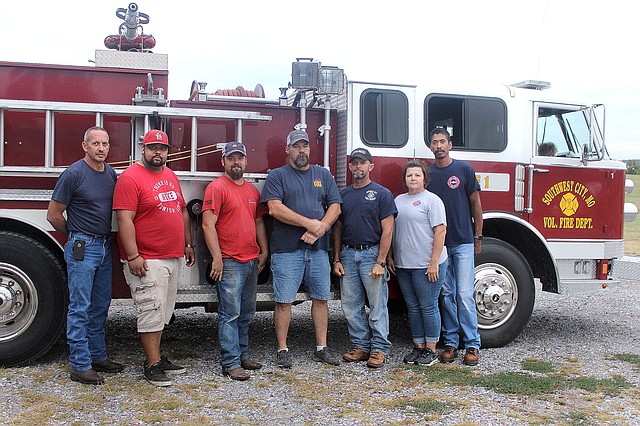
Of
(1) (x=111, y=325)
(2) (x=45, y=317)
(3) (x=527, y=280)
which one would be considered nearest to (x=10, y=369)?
(2) (x=45, y=317)

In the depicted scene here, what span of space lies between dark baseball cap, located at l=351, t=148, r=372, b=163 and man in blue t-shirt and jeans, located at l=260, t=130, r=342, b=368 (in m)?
0.29

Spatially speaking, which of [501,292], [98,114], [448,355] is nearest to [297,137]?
[98,114]

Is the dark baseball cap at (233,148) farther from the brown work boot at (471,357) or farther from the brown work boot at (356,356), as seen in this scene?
the brown work boot at (471,357)

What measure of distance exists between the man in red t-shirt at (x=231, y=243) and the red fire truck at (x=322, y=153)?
33 centimetres

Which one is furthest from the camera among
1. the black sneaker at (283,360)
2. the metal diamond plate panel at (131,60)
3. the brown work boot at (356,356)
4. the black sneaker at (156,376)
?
the metal diamond plate panel at (131,60)

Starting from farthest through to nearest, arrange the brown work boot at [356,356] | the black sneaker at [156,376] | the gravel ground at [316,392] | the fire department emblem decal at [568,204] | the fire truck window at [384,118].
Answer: the fire department emblem decal at [568,204] → the fire truck window at [384,118] → the brown work boot at [356,356] → the black sneaker at [156,376] → the gravel ground at [316,392]

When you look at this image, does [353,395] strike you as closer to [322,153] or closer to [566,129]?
[322,153]

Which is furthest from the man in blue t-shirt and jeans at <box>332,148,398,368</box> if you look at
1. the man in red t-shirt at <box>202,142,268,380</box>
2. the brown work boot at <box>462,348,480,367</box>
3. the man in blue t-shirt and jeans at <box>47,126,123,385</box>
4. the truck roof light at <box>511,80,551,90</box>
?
the truck roof light at <box>511,80,551,90</box>

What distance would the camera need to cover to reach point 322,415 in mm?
4723

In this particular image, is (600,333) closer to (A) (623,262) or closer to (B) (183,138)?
(A) (623,262)

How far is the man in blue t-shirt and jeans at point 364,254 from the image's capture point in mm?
5992

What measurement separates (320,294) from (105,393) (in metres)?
1.96

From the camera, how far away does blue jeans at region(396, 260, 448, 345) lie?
6.12 metres

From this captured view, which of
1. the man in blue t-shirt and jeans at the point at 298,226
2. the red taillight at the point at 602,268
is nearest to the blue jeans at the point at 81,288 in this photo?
the man in blue t-shirt and jeans at the point at 298,226
